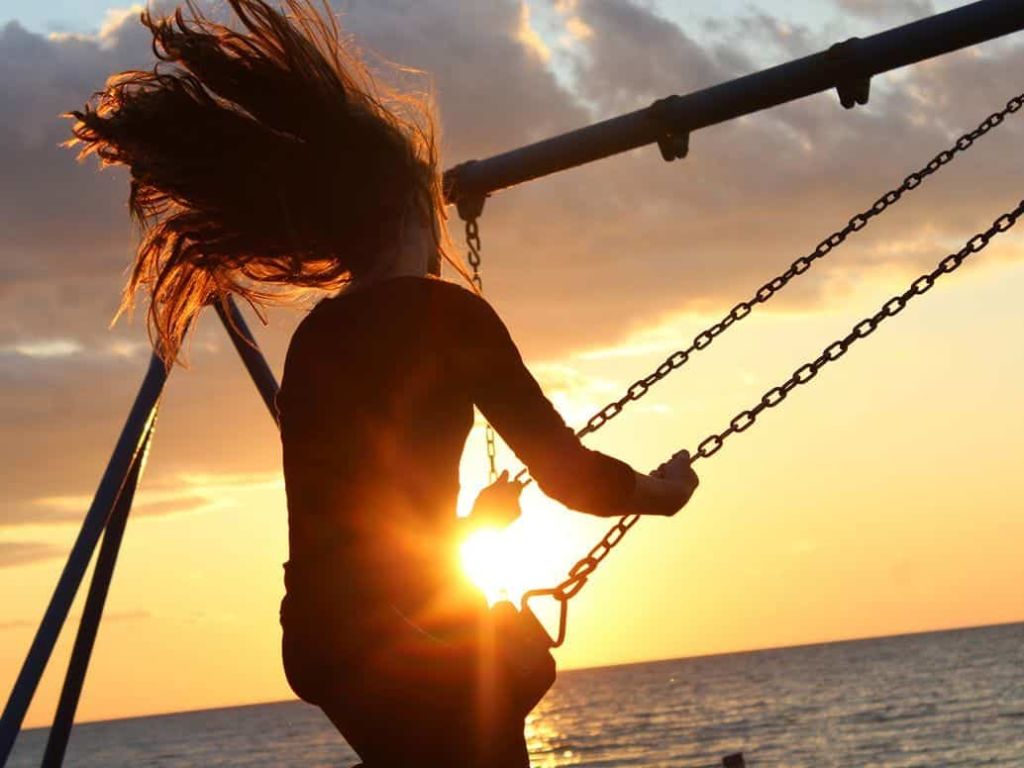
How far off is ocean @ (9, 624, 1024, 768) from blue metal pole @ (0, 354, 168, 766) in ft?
177

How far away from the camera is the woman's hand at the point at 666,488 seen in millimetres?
3148

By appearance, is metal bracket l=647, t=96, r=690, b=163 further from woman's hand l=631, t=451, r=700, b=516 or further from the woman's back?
the woman's back

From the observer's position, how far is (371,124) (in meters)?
3.16

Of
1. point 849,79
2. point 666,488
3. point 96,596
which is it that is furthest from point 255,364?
point 666,488

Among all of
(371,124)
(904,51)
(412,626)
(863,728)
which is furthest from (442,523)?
(863,728)

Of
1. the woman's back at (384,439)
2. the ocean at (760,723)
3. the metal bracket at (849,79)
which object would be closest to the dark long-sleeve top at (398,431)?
the woman's back at (384,439)

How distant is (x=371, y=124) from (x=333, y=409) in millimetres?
662

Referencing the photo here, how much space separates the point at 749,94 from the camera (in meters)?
5.73

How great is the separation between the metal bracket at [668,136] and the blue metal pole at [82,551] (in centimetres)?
239

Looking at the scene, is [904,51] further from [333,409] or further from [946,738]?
[946,738]

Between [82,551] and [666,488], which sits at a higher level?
[82,551]

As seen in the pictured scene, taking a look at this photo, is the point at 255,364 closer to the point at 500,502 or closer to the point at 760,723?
the point at 500,502

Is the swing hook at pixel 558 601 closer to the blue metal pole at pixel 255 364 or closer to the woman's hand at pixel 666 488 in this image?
the woman's hand at pixel 666 488

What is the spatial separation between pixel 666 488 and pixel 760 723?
8680cm
